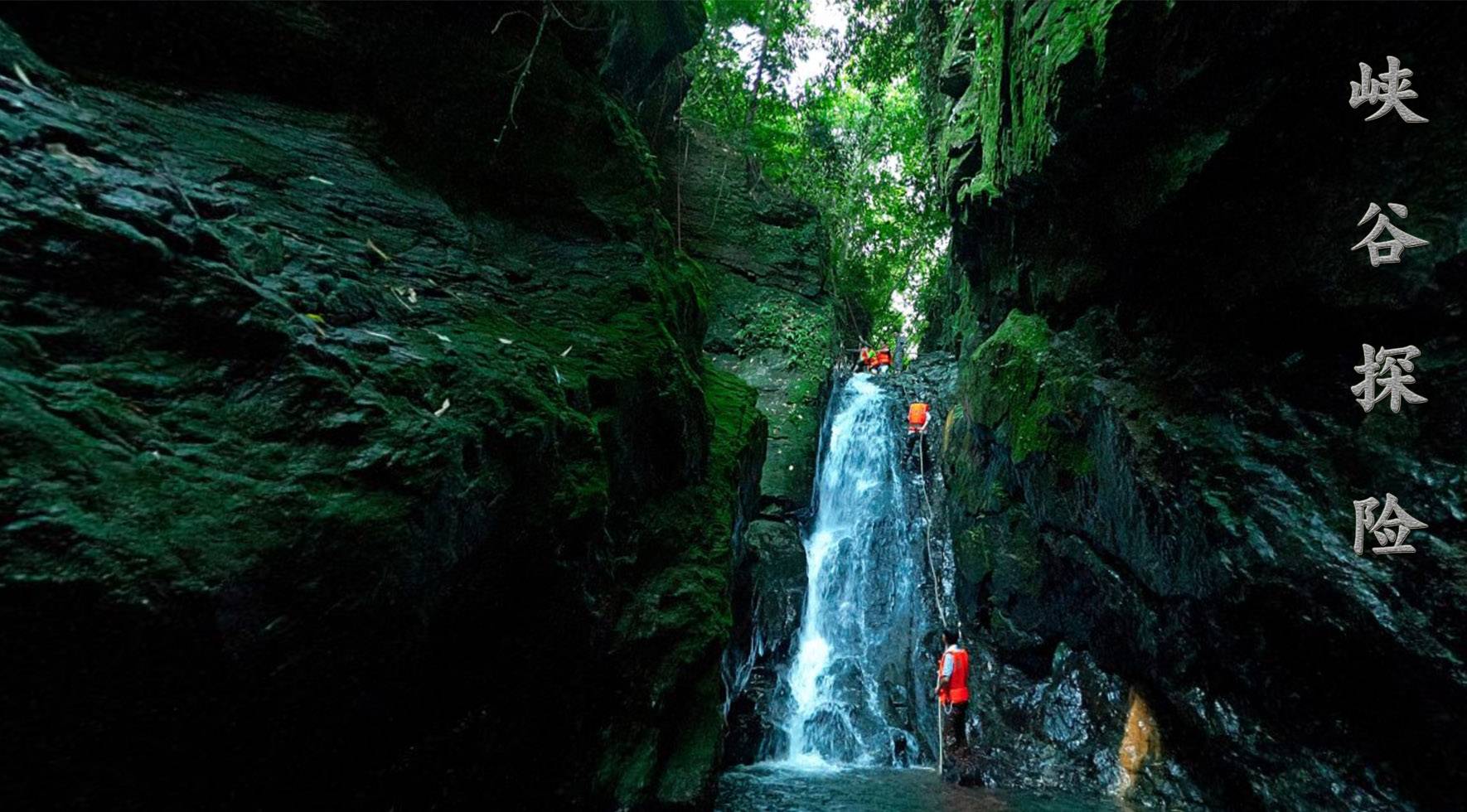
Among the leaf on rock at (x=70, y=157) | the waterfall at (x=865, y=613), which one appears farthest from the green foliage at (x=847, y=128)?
the leaf on rock at (x=70, y=157)

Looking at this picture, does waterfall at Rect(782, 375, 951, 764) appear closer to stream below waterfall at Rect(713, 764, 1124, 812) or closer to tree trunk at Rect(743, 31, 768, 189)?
stream below waterfall at Rect(713, 764, 1124, 812)

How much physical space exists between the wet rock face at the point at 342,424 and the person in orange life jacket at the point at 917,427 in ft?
28.7

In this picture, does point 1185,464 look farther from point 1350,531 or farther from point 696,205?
point 696,205

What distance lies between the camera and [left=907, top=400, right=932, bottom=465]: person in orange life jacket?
1510 cm

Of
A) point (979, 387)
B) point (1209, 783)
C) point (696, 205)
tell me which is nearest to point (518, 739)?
point (1209, 783)

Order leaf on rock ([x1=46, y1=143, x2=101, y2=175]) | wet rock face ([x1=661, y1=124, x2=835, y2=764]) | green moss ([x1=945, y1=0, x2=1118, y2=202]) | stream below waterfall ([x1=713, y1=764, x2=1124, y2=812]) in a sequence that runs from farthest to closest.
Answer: wet rock face ([x1=661, y1=124, x2=835, y2=764]), stream below waterfall ([x1=713, y1=764, x2=1124, y2=812]), green moss ([x1=945, y1=0, x2=1118, y2=202]), leaf on rock ([x1=46, y1=143, x2=101, y2=175])

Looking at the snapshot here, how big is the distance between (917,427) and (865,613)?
4.88 meters

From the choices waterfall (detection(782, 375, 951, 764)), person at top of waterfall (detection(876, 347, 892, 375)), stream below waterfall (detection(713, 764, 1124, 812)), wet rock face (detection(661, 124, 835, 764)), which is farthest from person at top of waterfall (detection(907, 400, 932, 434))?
stream below waterfall (detection(713, 764, 1124, 812))

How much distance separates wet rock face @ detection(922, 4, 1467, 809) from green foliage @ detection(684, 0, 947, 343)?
18.7ft

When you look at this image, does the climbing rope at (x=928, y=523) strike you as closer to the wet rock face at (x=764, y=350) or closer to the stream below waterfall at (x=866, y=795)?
the wet rock face at (x=764, y=350)

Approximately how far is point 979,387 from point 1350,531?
18.9ft

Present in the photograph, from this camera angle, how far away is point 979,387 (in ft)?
36.7

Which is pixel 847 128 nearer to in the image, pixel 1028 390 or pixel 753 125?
pixel 753 125

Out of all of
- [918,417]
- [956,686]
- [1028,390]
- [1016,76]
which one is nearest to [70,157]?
[1016,76]
